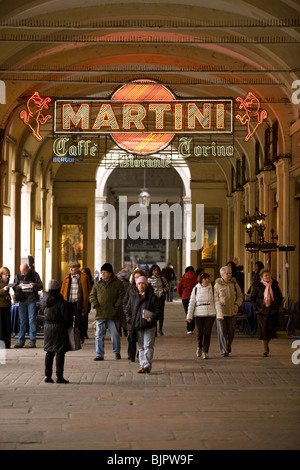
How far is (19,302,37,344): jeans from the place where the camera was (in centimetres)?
1574

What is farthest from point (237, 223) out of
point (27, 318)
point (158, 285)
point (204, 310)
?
point (204, 310)

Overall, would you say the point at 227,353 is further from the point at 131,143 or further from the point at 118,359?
the point at 131,143

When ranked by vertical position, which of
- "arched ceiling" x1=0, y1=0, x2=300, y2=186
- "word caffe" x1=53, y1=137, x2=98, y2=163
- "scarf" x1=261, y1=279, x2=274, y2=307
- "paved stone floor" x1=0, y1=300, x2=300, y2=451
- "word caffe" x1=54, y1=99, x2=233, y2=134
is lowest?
"paved stone floor" x1=0, y1=300, x2=300, y2=451

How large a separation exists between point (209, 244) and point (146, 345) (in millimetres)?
24135

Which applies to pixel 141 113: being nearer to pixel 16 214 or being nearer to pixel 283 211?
pixel 283 211

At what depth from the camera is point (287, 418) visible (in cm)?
845

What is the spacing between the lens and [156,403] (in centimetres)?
946

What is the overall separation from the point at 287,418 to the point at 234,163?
24877mm

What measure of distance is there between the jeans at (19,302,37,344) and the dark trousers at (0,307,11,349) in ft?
1.36

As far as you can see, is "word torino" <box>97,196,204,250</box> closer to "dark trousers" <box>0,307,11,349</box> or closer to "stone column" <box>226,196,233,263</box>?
"stone column" <box>226,196,233,263</box>

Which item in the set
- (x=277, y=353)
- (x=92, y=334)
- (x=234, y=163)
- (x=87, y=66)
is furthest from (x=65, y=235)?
(x=277, y=353)

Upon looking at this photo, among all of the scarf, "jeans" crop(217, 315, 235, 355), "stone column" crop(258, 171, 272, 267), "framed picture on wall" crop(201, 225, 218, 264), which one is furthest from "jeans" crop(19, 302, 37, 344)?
"framed picture on wall" crop(201, 225, 218, 264)
